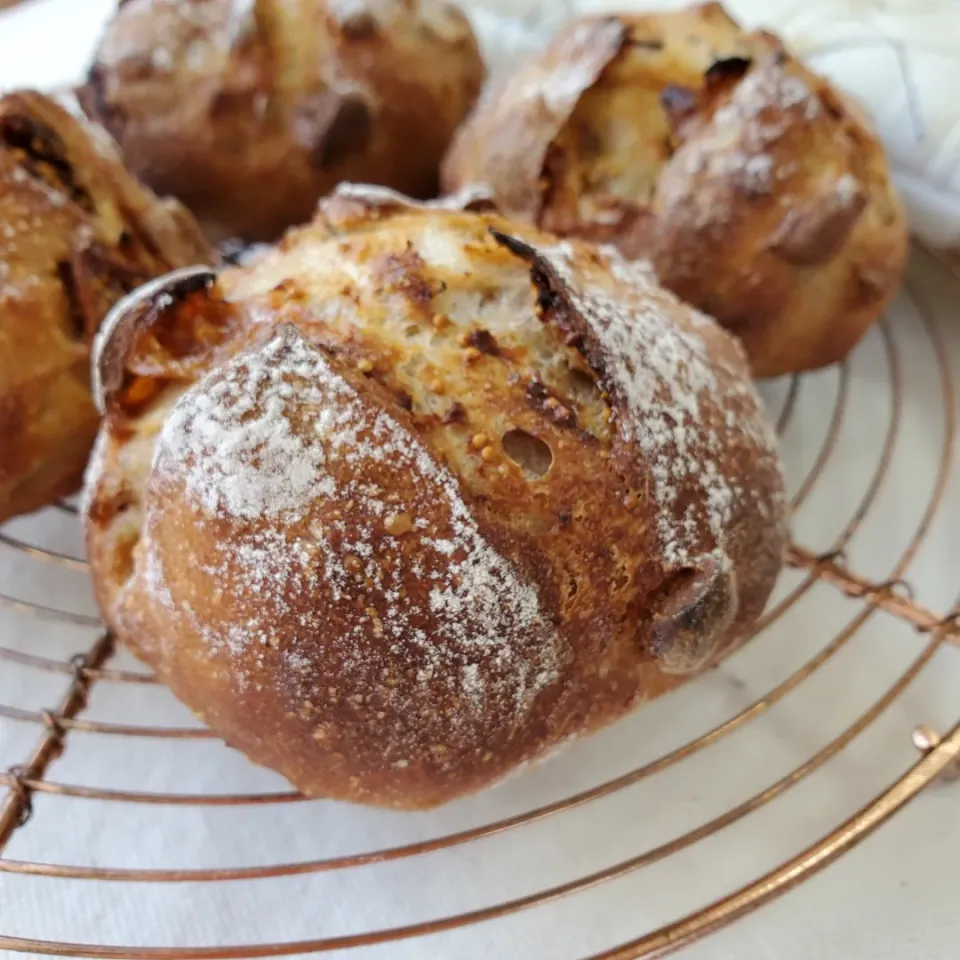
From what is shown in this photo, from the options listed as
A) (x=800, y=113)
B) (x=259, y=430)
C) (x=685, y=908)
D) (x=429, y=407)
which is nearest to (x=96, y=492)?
(x=259, y=430)

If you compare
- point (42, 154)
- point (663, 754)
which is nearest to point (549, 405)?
point (663, 754)

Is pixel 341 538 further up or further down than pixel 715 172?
further down

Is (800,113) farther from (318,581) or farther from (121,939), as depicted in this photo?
(121,939)

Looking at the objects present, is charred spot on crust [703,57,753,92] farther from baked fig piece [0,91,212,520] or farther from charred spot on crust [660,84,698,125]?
baked fig piece [0,91,212,520]

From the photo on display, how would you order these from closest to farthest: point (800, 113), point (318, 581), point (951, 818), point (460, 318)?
1. point (318, 581)
2. point (460, 318)
3. point (951, 818)
4. point (800, 113)

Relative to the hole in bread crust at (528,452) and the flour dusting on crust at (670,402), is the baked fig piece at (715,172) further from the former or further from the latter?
the hole in bread crust at (528,452)

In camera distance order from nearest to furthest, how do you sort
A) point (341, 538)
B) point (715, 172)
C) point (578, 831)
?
point (341, 538) → point (578, 831) → point (715, 172)

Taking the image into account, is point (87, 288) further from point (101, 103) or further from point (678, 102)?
point (678, 102)
